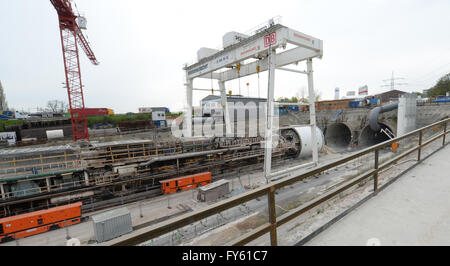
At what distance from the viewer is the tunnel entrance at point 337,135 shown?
29266 mm

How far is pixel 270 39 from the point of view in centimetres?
1054

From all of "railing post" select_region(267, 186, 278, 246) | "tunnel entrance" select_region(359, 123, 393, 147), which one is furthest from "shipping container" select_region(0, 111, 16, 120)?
"tunnel entrance" select_region(359, 123, 393, 147)

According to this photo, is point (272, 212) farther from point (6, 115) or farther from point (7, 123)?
point (6, 115)

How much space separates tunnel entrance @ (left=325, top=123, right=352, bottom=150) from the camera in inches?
1152

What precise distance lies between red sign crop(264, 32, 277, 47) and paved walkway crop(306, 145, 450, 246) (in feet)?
29.3

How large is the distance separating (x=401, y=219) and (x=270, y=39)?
1017 cm

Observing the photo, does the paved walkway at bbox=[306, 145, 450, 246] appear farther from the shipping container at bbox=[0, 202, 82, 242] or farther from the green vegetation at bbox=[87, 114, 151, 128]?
the green vegetation at bbox=[87, 114, 151, 128]

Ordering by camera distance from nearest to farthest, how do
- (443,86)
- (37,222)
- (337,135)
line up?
(37,222)
(337,135)
(443,86)

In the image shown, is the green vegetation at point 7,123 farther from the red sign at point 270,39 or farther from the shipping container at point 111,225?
the red sign at point 270,39

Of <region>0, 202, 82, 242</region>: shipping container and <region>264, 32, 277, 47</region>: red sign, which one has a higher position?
<region>264, 32, 277, 47</region>: red sign

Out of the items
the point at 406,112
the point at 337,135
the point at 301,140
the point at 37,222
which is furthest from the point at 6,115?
the point at 406,112

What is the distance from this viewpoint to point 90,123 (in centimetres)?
3975
